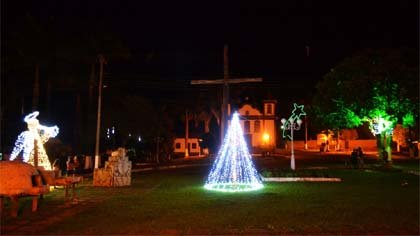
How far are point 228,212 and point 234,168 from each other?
28.5ft

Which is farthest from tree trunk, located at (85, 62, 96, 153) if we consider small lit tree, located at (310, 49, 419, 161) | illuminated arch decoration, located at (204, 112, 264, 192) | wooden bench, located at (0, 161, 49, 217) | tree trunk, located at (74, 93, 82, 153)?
wooden bench, located at (0, 161, 49, 217)

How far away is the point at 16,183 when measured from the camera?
622 inches

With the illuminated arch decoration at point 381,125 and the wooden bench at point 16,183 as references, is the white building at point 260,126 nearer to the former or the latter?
the illuminated arch decoration at point 381,125

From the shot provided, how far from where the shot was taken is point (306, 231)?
12.7 metres

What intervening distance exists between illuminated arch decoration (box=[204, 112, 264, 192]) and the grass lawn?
1.31 m

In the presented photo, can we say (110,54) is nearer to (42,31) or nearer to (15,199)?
(42,31)

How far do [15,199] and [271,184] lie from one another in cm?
1357

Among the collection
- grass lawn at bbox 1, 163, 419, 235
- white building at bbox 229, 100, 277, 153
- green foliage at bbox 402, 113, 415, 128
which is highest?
white building at bbox 229, 100, 277, 153

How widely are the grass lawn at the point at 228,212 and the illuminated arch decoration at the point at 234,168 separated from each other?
131 centimetres

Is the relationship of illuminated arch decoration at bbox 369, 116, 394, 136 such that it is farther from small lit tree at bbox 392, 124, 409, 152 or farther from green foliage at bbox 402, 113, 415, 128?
small lit tree at bbox 392, 124, 409, 152

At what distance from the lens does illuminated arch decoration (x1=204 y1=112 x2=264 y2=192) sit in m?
24.5

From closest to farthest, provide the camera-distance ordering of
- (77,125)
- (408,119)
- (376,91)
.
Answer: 1. (376,91)
2. (408,119)
3. (77,125)


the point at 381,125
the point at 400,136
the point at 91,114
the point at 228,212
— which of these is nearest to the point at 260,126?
the point at 400,136

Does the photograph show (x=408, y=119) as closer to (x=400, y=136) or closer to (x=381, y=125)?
(x=381, y=125)
